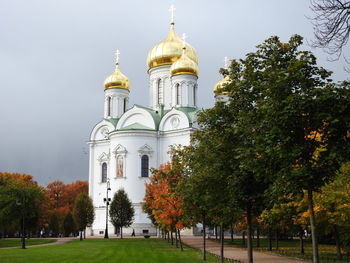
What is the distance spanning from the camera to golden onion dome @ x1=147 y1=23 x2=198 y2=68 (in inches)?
2452

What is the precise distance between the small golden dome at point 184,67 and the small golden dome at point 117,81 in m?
8.90

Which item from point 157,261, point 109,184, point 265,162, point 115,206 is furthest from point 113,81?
point 265,162

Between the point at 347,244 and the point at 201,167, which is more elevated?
the point at 201,167

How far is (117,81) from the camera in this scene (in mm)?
64500

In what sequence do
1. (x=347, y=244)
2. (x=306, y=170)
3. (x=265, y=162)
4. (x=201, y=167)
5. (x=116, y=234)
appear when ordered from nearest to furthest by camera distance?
(x=306, y=170), (x=265, y=162), (x=201, y=167), (x=347, y=244), (x=116, y=234)

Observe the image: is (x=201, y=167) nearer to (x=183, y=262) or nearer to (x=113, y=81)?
(x=183, y=262)

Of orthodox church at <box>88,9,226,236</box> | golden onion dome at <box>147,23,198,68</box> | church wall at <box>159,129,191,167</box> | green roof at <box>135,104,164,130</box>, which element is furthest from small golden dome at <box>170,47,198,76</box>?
church wall at <box>159,129,191,167</box>

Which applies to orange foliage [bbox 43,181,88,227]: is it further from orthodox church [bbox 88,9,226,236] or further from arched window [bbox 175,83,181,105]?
arched window [bbox 175,83,181,105]

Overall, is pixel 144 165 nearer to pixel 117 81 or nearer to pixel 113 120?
pixel 113 120

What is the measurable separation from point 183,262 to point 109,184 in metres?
36.7

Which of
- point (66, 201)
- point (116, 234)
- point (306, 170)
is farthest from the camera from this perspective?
point (66, 201)

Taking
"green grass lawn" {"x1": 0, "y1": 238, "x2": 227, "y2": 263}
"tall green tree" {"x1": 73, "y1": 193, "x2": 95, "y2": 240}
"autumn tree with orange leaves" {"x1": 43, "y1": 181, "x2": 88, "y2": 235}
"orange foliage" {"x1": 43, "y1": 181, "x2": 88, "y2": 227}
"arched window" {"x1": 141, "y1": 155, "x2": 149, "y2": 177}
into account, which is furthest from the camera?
"orange foliage" {"x1": 43, "y1": 181, "x2": 88, "y2": 227}

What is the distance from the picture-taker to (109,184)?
58.4 metres

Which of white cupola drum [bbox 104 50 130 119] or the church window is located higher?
white cupola drum [bbox 104 50 130 119]
